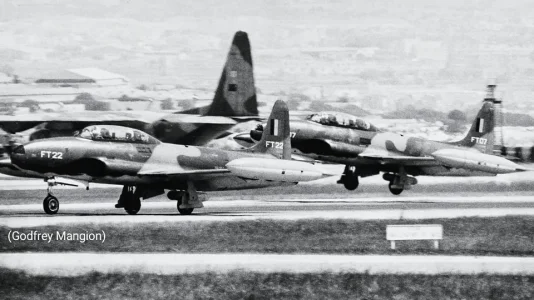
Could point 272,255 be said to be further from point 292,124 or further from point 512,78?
point 512,78

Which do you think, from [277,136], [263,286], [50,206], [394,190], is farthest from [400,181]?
[263,286]

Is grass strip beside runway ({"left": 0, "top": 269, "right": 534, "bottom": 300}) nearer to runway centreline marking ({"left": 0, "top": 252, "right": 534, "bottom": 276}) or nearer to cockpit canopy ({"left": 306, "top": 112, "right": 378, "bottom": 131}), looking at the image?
runway centreline marking ({"left": 0, "top": 252, "right": 534, "bottom": 276})

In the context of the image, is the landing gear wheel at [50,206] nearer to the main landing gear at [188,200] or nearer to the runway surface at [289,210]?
the runway surface at [289,210]

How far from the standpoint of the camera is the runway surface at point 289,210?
31.1m

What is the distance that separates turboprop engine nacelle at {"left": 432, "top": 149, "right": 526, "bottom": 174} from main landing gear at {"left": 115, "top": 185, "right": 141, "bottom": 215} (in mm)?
14772

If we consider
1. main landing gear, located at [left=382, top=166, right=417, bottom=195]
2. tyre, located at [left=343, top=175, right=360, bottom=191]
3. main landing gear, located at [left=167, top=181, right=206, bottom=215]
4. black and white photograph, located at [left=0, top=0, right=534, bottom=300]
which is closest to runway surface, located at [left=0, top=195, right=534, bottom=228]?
black and white photograph, located at [left=0, top=0, right=534, bottom=300]

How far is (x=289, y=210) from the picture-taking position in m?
36.2

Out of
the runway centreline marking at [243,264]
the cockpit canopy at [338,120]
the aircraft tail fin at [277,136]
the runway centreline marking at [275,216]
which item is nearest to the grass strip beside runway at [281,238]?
the runway centreline marking at [275,216]

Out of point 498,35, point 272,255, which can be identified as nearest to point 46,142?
point 272,255

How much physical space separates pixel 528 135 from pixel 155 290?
3550 centimetres

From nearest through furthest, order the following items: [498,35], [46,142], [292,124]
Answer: [46,142] < [292,124] < [498,35]

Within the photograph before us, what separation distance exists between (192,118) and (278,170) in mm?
11991

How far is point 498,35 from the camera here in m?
78.3

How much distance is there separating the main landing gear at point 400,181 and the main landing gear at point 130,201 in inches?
564
